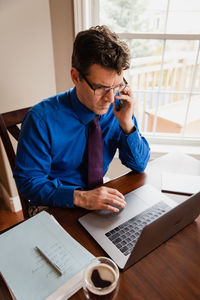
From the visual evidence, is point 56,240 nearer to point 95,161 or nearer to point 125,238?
point 125,238

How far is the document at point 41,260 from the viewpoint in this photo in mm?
602

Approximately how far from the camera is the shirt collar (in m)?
1.03

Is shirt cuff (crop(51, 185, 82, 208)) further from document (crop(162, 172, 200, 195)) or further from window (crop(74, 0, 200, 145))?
window (crop(74, 0, 200, 145))

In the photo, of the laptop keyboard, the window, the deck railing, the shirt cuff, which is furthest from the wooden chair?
the deck railing

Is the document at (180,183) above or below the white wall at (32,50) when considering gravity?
below

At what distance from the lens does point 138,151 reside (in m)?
1.17

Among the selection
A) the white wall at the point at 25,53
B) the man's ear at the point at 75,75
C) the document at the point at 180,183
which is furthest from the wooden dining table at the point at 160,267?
the white wall at the point at 25,53

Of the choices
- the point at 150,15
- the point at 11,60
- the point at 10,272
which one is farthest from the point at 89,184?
the point at 150,15

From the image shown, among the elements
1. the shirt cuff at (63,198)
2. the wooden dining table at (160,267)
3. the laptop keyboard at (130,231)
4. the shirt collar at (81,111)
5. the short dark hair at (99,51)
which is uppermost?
the short dark hair at (99,51)

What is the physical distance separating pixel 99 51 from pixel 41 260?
73cm

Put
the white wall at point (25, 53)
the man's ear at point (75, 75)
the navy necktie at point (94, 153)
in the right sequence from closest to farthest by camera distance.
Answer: the man's ear at point (75, 75) < the navy necktie at point (94, 153) < the white wall at point (25, 53)

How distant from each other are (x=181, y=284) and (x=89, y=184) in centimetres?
57

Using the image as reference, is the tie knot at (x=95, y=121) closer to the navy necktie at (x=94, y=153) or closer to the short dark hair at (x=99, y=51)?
the navy necktie at (x=94, y=153)

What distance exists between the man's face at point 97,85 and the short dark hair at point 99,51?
0.07 ft
